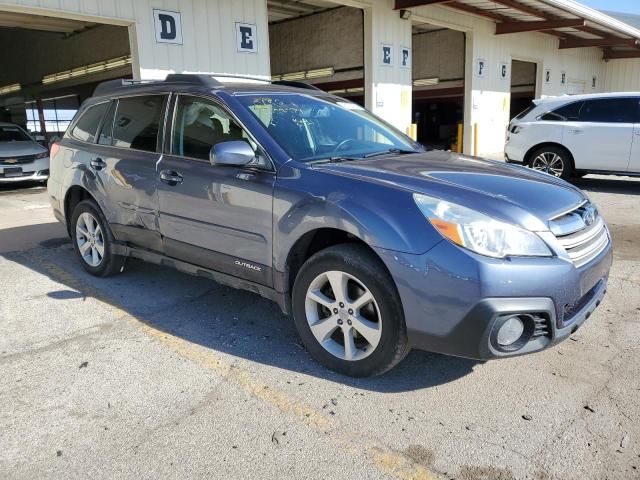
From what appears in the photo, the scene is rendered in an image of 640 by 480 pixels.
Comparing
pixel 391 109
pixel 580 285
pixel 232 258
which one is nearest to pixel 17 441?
pixel 232 258

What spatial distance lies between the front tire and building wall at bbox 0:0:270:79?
765 centimetres

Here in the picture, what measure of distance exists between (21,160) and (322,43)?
10535 mm

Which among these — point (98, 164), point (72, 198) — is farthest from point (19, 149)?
point (98, 164)

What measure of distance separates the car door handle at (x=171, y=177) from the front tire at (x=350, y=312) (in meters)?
1.31

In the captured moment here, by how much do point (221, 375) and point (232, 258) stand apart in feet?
2.64

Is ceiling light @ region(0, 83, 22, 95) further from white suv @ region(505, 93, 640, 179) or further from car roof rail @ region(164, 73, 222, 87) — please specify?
car roof rail @ region(164, 73, 222, 87)

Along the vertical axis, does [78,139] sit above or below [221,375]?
above

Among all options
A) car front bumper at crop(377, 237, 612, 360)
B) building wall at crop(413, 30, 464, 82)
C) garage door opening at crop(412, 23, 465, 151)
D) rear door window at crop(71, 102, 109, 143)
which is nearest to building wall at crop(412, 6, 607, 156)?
garage door opening at crop(412, 23, 465, 151)

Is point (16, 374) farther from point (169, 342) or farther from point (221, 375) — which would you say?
point (221, 375)

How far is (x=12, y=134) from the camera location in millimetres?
12812

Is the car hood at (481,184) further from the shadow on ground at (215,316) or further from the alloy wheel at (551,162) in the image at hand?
the alloy wheel at (551,162)

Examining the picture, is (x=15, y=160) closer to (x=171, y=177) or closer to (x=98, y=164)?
(x=98, y=164)

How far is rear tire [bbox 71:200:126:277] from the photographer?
4840 millimetres

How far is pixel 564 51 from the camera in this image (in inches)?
886
